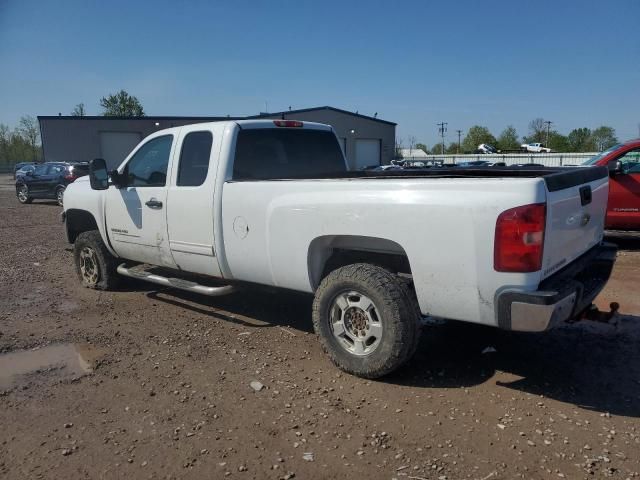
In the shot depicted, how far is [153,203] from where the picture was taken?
5367 mm

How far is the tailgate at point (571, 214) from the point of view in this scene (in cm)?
325

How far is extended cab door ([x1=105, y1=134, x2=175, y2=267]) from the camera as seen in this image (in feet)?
17.6

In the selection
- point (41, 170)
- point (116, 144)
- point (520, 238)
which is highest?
point (116, 144)

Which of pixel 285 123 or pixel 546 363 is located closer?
pixel 546 363

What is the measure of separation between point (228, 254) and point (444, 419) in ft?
7.51

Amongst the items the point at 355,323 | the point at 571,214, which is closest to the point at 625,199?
the point at 571,214

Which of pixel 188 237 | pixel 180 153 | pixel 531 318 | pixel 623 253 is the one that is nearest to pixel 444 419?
pixel 531 318

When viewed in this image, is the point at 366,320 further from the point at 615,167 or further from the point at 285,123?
the point at 615,167

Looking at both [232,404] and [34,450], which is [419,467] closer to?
[232,404]

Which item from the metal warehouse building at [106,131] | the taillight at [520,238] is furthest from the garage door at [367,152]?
the taillight at [520,238]

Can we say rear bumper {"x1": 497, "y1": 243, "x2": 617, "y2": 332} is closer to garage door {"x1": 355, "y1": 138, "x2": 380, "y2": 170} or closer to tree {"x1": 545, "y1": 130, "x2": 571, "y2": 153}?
garage door {"x1": 355, "y1": 138, "x2": 380, "y2": 170}

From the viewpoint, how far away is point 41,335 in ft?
16.8

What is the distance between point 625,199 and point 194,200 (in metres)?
7.56

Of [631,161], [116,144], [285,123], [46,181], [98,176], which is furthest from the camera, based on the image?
[116,144]
